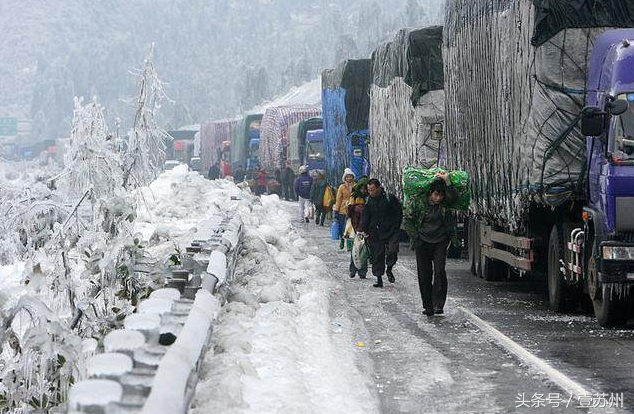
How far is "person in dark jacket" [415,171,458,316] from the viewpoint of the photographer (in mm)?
14604

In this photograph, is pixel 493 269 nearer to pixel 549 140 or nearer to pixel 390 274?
pixel 390 274

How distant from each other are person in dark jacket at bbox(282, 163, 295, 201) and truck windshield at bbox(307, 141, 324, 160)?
18.4ft

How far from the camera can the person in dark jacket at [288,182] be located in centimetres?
5662

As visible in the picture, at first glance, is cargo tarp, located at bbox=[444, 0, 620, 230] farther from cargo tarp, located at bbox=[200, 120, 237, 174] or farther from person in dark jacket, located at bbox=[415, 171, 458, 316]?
cargo tarp, located at bbox=[200, 120, 237, 174]

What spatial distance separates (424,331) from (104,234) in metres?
3.38

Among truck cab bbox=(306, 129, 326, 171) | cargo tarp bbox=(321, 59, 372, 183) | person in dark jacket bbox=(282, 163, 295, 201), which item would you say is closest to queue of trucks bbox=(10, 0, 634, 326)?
cargo tarp bbox=(321, 59, 372, 183)

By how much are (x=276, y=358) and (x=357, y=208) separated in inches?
426

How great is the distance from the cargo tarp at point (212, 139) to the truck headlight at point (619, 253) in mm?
68183

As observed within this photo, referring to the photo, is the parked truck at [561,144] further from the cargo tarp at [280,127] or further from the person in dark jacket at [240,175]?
the person in dark jacket at [240,175]

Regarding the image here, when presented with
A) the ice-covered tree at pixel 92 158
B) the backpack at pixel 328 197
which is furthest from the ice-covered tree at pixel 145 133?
the backpack at pixel 328 197

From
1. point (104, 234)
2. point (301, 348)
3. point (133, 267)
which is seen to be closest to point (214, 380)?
point (301, 348)

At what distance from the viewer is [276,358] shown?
9.34 meters

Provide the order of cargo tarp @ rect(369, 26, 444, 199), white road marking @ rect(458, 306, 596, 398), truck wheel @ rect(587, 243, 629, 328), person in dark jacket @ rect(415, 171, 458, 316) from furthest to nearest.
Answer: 1. cargo tarp @ rect(369, 26, 444, 199)
2. person in dark jacket @ rect(415, 171, 458, 316)
3. truck wheel @ rect(587, 243, 629, 328)
4. white road marking @ rect(458, 306, 596, 398)

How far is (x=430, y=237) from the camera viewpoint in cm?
1468
